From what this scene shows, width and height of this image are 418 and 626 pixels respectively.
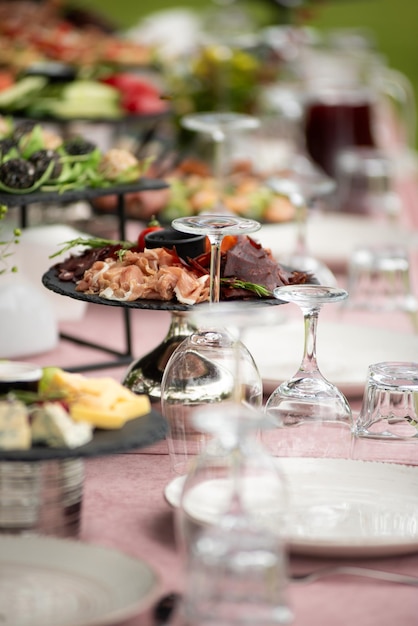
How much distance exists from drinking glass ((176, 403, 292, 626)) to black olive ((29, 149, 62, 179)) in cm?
95

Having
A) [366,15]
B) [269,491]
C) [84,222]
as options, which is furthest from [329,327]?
[366,15]

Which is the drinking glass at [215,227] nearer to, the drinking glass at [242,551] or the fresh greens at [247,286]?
the fresh greens at [247,286]

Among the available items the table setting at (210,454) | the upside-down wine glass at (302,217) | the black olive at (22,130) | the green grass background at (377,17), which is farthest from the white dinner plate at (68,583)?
the green grass background at (377,17)

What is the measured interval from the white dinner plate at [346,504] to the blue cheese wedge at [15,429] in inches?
6.1

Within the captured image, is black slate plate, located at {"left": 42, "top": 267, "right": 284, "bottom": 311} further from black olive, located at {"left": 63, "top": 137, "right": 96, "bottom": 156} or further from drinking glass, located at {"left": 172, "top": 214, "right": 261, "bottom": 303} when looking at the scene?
black olive, located at {"left": 63, "top": 137, "right": 96, "bottom": 156}

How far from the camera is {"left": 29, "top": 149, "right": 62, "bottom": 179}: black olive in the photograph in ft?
5.84

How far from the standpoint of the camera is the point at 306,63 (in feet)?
17.6

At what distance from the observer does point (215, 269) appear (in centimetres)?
134

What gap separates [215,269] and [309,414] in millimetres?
188

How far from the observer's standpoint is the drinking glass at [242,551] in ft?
2.91

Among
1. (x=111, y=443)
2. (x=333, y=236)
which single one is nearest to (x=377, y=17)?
(x=333, y=236)

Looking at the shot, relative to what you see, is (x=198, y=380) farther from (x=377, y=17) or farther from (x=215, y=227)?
(x=377, y=17)

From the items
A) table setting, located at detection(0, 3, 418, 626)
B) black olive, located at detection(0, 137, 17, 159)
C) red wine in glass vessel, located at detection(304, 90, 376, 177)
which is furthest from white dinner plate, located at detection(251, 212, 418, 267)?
red wine in glass vessel, located at detection(304, 90, 376, 177)

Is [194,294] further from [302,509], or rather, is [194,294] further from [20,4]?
[20,4]
